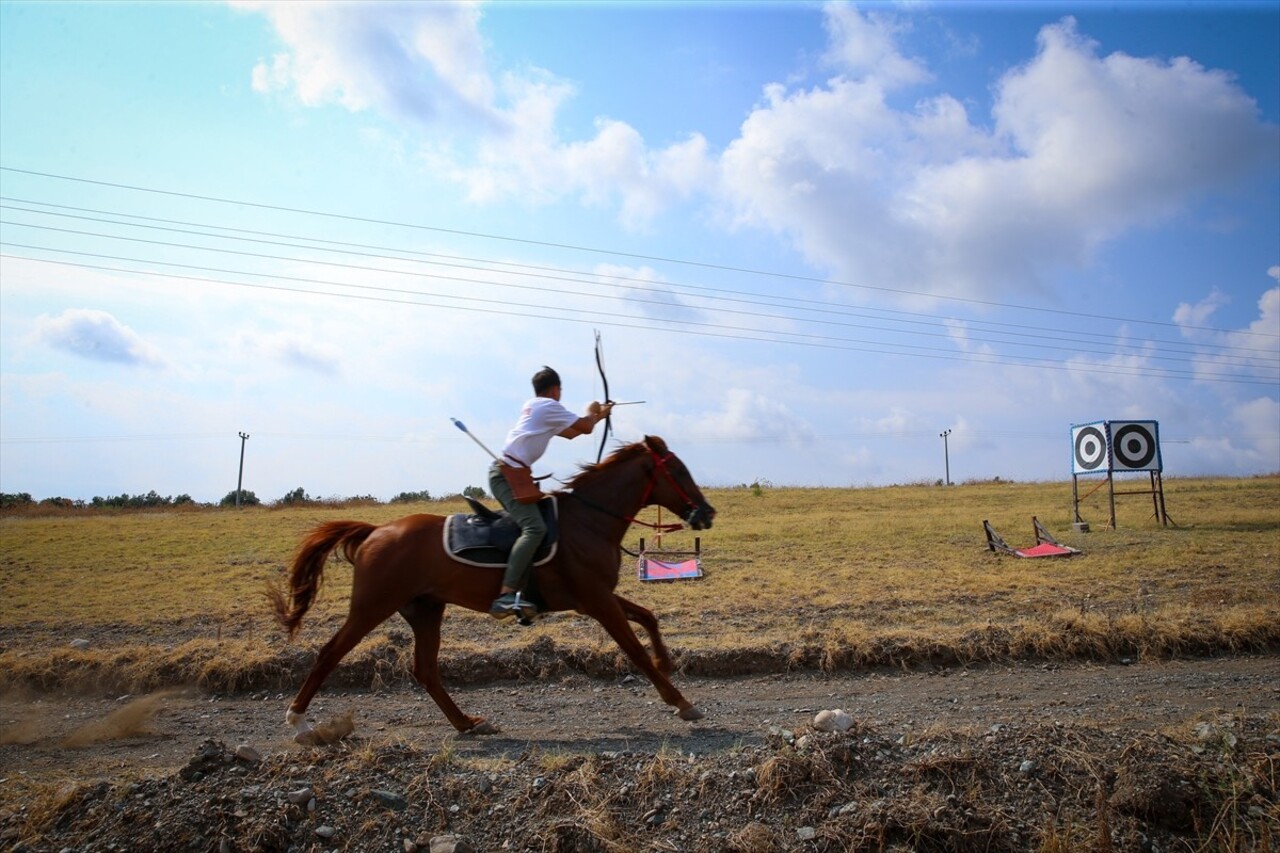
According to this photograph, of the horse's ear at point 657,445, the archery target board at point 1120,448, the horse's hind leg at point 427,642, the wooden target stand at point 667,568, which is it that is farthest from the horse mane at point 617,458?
the archery target board at point 1120,448

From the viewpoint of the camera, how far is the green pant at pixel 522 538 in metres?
8.05

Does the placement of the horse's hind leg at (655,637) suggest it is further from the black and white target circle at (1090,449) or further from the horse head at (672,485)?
the black and white target circle at (1090,449)

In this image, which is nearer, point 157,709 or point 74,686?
point 157,709

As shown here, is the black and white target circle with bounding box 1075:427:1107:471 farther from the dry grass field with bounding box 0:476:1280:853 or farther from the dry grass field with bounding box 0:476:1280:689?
the dry grass field with bounding box 0:476:1280:853

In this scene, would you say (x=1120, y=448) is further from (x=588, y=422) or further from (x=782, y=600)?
(x=588, y=422)

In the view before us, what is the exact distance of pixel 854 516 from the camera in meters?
30.5

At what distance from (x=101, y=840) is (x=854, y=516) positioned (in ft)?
89.8

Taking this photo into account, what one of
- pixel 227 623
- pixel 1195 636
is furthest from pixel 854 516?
pixel 227 623

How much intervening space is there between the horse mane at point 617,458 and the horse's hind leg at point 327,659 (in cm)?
235

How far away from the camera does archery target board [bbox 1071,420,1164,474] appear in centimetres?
2842

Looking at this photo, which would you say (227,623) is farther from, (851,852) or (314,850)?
(851,852)

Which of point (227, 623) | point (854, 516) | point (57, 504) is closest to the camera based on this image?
point (227, 623)

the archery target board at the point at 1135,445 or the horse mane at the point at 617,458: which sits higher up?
the archery target board at the point at 1135,445

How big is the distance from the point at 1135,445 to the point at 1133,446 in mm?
87
